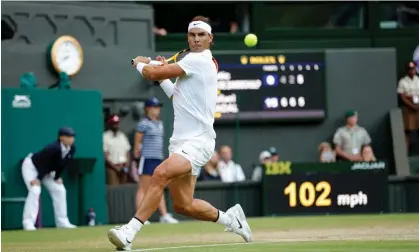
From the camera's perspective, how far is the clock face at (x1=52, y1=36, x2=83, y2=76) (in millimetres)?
21578

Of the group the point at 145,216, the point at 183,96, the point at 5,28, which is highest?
the point at 5,28

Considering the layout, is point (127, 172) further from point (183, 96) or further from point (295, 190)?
point (183, 96)

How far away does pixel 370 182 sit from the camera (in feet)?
71.8

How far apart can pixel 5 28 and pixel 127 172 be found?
327cm

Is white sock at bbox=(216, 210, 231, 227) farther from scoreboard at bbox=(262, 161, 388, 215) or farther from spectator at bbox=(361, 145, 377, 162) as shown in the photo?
spectator at bbox=(361, 145, 377, 162)

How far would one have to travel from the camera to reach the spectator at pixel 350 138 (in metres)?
23.2

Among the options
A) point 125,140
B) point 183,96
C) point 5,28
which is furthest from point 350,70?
point 183,96

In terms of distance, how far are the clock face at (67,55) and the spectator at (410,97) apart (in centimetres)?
661

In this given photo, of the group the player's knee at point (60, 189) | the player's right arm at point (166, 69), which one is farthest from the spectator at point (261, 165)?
the player's right arm at point (166, 69)

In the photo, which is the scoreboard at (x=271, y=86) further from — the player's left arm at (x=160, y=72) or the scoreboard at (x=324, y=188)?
the player's left arm at (x=160, y=72)

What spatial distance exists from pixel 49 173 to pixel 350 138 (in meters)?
6.77

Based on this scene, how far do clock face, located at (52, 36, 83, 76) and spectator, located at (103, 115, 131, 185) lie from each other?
1.14 meters

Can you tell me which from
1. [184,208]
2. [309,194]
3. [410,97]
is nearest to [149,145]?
[309,194]

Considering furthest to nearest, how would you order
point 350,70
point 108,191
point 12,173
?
point 350,70 < point 108,191 < point 12,173
